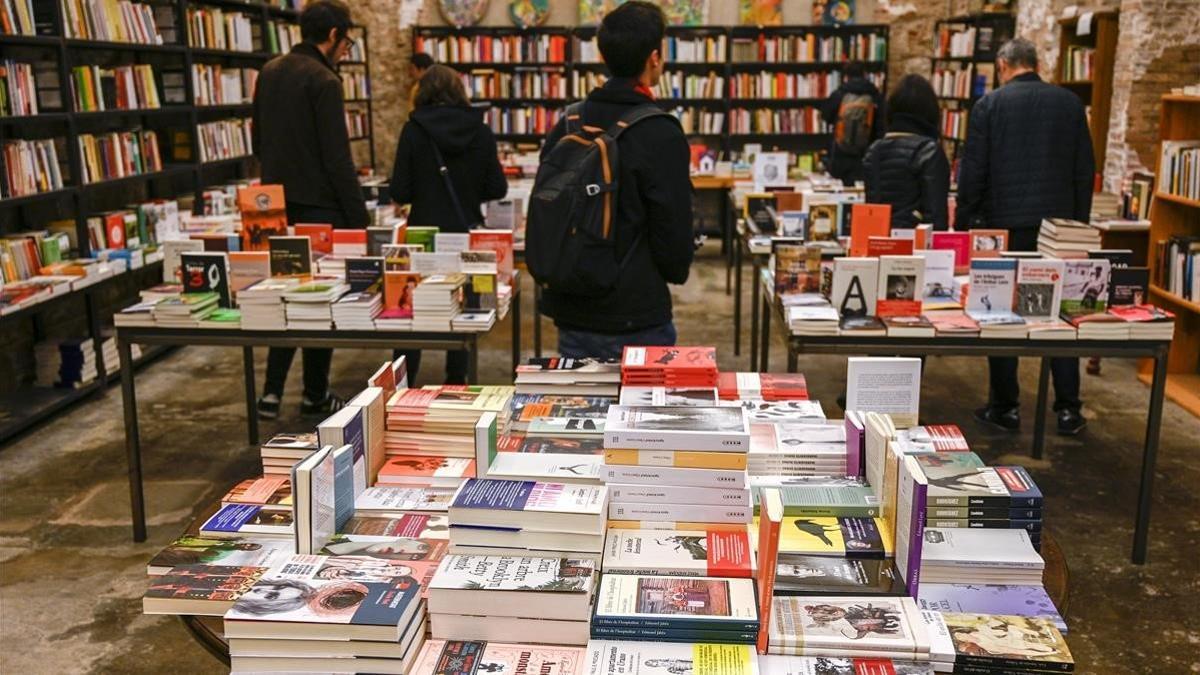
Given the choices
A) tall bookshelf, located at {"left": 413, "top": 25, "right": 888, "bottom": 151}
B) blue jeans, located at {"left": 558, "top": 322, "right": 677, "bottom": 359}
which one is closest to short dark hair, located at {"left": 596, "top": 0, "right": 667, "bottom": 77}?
blue jeans, located at {"left": 558, "top": 322, "right": 677, "bottom": 359}

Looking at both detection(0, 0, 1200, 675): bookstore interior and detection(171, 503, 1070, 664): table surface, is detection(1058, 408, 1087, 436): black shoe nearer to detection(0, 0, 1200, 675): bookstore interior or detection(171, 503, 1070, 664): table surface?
detection(0, 0, 1200, 675): bookstore interior

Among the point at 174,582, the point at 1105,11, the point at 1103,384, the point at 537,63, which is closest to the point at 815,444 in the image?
the point at 174,582

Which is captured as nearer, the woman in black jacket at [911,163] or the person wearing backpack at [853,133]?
the woman in black jacket at [911,163]

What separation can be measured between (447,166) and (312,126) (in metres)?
0.61

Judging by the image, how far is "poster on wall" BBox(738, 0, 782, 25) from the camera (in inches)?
417

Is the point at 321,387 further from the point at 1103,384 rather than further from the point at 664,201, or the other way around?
the point at 1103,384

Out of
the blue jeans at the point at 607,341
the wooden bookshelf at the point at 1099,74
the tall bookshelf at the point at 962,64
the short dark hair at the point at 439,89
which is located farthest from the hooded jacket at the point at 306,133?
the tall bookshelf at the point at 962,64

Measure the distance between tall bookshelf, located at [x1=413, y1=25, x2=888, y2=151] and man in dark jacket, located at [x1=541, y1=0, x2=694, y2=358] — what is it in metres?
7.60

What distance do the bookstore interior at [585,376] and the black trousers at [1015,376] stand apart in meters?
0.03

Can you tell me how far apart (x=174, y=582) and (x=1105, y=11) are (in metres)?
6.65

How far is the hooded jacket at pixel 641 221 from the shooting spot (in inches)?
118

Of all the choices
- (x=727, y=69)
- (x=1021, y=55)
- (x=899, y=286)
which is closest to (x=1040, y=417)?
(x=899, y=286)

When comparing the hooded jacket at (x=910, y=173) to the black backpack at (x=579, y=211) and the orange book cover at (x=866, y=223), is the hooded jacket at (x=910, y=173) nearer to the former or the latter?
the orange book cover at (x=866, y=223)

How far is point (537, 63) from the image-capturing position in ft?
35.2
